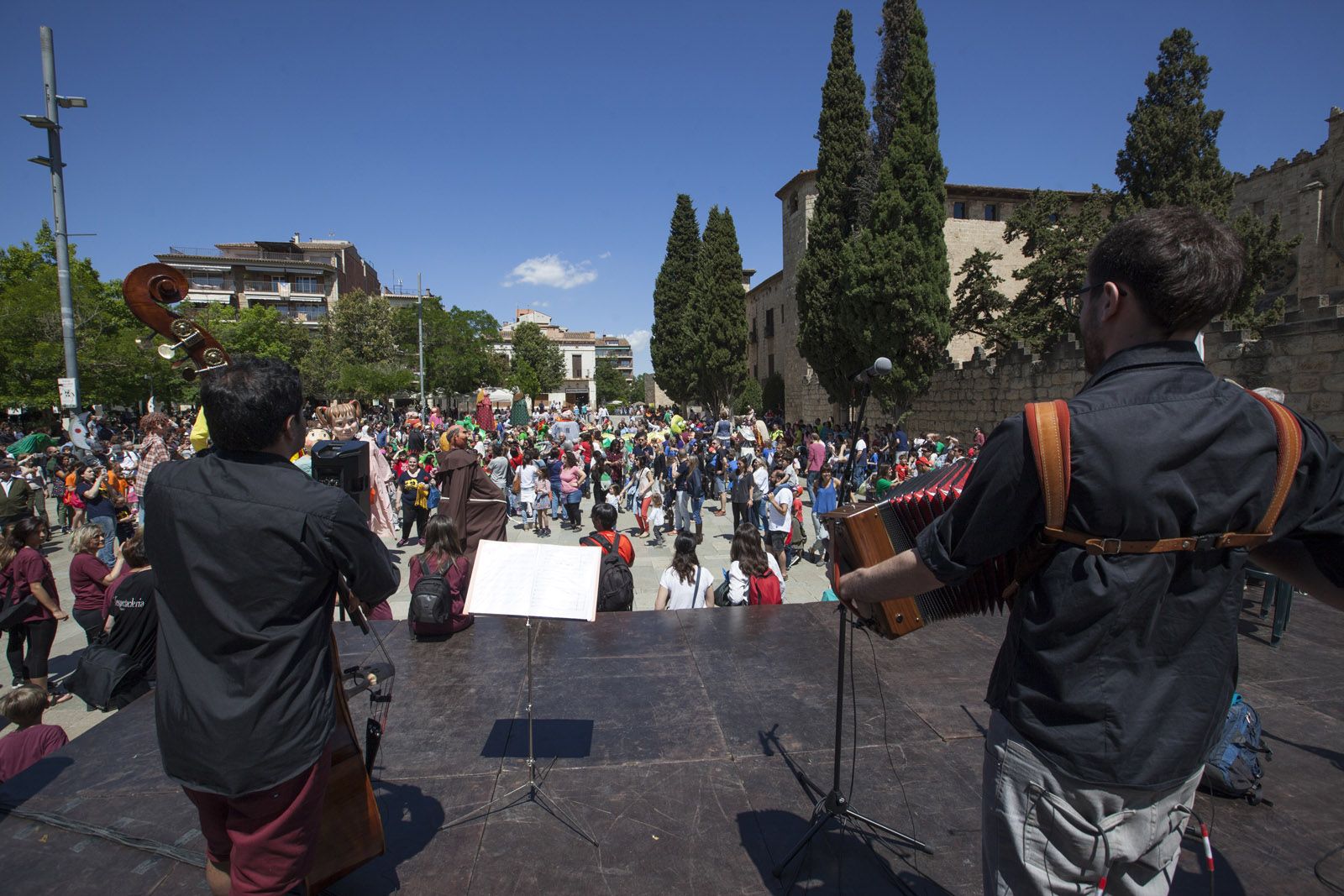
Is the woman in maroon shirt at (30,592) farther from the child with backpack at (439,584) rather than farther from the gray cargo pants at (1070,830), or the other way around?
the gray cargo pants at (1070,830)

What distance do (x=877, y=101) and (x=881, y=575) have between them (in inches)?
1072

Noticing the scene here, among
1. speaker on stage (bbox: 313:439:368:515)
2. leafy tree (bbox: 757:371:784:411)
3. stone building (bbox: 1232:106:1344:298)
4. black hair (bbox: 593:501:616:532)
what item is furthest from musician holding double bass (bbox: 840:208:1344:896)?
leafy tree (bbox: 757:371:784:411)

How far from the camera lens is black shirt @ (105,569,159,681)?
4.42 m

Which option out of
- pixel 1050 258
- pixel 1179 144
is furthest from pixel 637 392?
pixel 1179 144

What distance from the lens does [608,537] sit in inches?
251

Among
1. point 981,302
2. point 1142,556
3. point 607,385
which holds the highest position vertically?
point 981,302

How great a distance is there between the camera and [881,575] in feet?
5.57

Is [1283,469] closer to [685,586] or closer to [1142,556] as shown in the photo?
[1142,556]

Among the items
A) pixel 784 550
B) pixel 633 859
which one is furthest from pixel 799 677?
pixel 784 550

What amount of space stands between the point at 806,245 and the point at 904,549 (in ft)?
100

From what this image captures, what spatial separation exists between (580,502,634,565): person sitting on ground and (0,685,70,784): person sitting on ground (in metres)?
3.53

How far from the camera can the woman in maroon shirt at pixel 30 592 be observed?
5750mm

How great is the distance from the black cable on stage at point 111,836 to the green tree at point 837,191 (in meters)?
22.9

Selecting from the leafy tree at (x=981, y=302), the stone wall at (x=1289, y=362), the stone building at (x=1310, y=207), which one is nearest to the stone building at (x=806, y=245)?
the leafy tree at (x=981, y=302)
